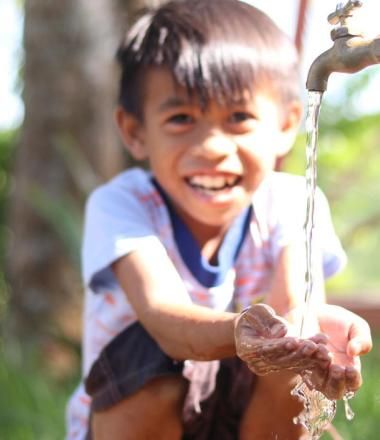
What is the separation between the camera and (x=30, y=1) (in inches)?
182

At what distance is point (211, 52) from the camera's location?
7.63 feet

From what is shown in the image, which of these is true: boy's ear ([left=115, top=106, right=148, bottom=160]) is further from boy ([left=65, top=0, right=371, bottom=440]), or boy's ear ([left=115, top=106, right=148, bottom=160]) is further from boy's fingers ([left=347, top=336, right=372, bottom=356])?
boy's fingers ([left=347, top=336, right=372, bottom=356])

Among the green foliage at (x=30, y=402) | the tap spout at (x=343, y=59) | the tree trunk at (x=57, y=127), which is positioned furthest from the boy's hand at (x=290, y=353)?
the tree trunk at (x=57, y=127)

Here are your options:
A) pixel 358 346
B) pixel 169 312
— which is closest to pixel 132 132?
pixel 169 312

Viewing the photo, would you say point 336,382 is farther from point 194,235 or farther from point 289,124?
point 289,124

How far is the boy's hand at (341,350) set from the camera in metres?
1.66

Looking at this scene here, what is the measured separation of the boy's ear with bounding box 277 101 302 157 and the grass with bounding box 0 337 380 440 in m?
0.71

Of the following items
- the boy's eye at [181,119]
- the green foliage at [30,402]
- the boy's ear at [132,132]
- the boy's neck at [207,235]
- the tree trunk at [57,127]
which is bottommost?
the green foliage at [30,402]

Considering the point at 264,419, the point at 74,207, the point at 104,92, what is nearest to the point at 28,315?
the point at 74,207

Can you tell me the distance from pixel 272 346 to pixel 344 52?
473mm

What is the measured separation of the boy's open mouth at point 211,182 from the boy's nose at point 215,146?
50 mm

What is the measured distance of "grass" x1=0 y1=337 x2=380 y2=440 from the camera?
10.1 ft

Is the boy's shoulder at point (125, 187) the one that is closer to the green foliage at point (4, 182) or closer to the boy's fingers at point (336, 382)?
the boy's fingers at point (336, 382)

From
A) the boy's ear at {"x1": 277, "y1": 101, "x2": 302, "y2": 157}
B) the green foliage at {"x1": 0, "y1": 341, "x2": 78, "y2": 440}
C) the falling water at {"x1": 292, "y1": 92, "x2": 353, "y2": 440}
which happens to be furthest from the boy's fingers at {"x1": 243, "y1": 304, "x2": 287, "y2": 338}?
the green foliage at {"x1": 0, "y1": 341, "x2": 78, "y2": 440}
